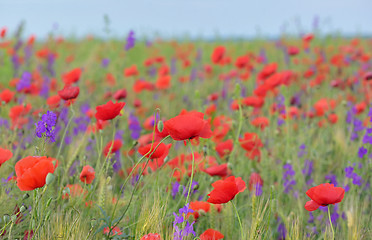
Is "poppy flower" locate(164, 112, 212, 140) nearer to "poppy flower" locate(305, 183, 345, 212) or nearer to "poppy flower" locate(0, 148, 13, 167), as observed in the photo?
"poppy flower" locate(305, 183, 345, 212)

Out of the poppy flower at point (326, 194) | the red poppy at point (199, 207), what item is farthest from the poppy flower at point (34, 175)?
the poppy flower at point (326, 194)

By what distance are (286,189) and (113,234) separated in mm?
869

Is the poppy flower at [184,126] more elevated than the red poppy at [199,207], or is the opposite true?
the poppy flower at [184,126]

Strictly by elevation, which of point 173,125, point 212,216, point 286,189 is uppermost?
point 173,125

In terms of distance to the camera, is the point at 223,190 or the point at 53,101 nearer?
the point at 223,190

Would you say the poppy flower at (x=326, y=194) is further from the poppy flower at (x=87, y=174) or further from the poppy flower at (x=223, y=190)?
the poppy flower at (x=87, y=174)

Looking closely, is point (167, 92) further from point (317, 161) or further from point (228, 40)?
point (228, 40)

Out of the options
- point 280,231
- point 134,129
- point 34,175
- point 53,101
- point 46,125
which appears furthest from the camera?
point 134,129

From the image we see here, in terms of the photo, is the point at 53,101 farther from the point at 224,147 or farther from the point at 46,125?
the point at 224,147

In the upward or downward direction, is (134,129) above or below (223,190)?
below

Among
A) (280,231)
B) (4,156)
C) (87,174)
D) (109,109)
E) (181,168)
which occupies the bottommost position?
(280,231)

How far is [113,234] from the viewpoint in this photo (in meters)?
1.11

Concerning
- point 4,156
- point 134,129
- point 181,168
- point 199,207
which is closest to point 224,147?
point 181,168

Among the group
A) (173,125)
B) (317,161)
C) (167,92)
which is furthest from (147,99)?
(173,125)
